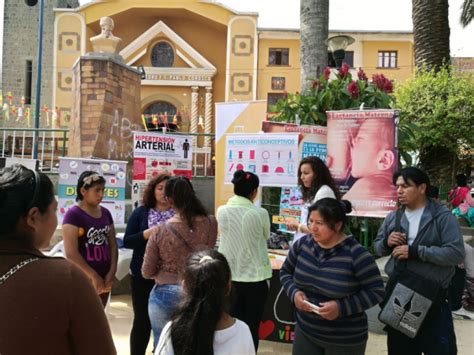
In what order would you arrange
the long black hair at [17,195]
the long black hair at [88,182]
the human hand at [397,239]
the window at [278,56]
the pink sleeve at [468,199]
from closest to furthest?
the long black hair at [17,195] < the human hand at [397,239] < the long black hair at [88,182] < the pink sleeve at [468,199] < the window at [278,56]

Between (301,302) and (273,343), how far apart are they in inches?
85.2

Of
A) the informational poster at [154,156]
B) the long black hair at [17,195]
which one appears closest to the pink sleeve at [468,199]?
the informational poster at [154,156]

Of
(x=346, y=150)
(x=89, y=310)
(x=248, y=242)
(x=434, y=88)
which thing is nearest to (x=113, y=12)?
(x=434, y=88)

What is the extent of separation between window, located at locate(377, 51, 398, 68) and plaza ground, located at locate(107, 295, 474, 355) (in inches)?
910

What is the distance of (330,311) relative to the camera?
8.93ft

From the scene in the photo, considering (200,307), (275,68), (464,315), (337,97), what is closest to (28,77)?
(275,68)

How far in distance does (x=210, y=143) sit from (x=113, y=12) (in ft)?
43.9

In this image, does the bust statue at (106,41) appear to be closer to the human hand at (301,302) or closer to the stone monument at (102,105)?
the stone monument at (102,105)

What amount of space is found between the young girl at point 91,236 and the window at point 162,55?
22868mm

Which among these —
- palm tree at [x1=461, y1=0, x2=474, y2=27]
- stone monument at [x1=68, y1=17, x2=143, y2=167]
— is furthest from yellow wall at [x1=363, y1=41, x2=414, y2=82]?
stone monument at [x1=68, y1=17, x2=143, y2=167]

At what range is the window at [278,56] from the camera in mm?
25734

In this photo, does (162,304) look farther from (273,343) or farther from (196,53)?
(196,53)

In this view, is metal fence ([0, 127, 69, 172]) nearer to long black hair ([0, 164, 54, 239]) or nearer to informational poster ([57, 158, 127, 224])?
informational poster ([57, 158, 127, 224])

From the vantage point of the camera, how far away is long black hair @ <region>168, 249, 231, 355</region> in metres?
1.96
